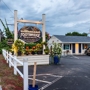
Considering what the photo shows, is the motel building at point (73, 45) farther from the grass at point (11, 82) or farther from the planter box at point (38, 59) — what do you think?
the grass at point (11, 82)

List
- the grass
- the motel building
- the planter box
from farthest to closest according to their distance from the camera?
the motel building → the planter box → the grass

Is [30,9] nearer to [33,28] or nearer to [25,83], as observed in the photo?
[33,28]

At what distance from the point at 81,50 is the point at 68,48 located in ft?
9.40

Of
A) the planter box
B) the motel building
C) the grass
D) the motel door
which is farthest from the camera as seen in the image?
the motel door

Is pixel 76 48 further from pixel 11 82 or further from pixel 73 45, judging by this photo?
pixel 11 82

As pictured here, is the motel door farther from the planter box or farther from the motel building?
the planter box

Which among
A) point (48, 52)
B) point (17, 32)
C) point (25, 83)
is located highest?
point (17, 32)

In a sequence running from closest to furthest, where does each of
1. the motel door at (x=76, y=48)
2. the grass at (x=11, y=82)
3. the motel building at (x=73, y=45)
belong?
the grass at (x=11, y=82) → the motel building at (x=73, y=45) → the motel door at (x=76, y=48)

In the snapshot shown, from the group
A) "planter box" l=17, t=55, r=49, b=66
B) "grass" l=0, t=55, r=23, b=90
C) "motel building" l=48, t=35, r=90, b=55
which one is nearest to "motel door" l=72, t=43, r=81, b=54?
"motel building" l=48, t=35, r=90, b=55

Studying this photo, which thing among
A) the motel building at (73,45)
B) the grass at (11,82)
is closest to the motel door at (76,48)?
the motel building at (73,45)

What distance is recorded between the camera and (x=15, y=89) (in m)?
5.04

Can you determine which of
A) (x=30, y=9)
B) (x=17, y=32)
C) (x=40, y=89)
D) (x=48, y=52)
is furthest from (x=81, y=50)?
(x=40, y=89)

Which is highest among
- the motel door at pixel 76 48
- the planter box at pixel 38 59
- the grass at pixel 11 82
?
the motel door at pixel 76 48

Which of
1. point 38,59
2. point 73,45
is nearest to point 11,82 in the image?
point 38,59
